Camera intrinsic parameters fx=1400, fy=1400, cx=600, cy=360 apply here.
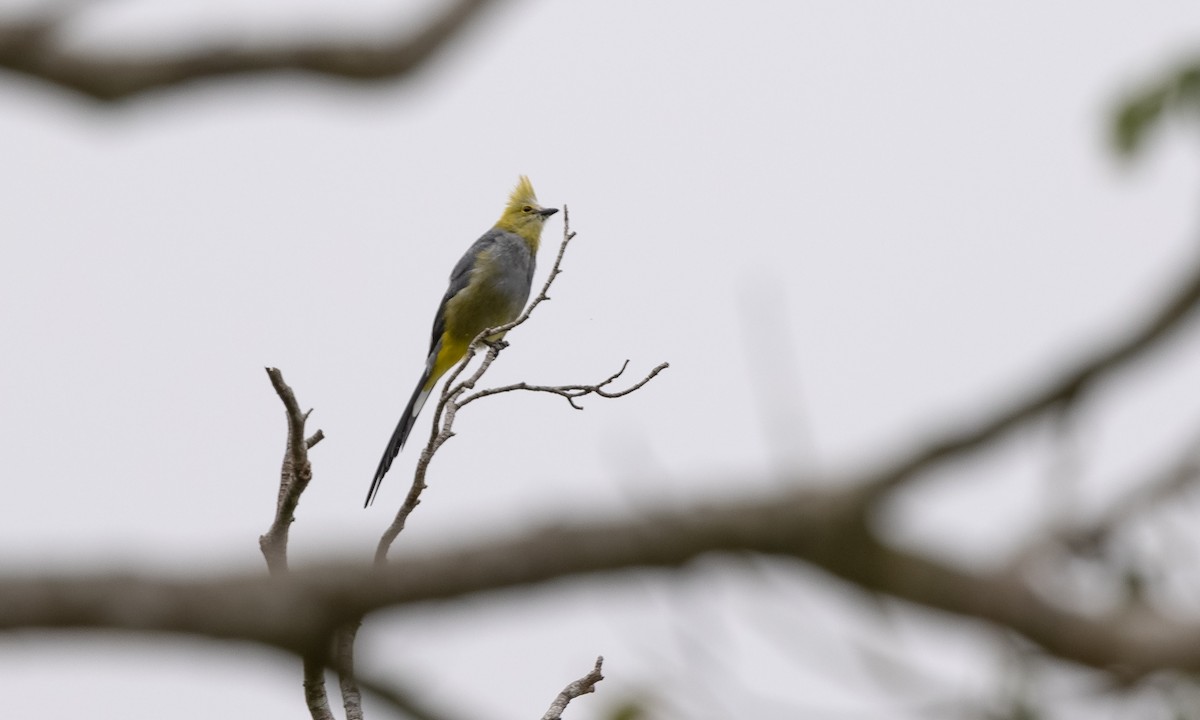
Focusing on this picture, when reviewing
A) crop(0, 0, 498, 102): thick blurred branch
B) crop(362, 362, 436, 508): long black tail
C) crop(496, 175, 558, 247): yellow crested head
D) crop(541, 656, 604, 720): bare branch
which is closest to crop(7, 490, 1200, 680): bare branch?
crop(0, 0, 498, 102): thick blurred branch

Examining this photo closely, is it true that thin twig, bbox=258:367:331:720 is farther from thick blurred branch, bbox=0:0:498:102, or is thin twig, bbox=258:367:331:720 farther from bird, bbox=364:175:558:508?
bird, bbox=364:175:558:508

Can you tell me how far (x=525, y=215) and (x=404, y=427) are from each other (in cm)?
272

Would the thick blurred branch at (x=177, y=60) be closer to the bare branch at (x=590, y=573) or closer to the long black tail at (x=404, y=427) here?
the bare branch at (x=590, y=573)

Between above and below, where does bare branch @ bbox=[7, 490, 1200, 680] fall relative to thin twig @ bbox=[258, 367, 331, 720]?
below

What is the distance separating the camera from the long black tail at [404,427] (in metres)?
8.42

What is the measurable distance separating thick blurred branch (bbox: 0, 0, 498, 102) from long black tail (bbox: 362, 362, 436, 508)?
20.2 feet

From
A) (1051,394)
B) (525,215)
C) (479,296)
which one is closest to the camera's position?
(1051,394)

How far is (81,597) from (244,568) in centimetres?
16

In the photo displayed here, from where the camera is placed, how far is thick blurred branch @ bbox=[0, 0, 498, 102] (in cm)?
205

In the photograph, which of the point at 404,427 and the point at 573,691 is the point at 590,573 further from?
the point at 404,427

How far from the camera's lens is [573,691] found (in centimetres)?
488

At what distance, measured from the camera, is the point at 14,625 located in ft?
4.48

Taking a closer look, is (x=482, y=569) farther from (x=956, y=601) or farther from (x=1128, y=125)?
(x=1128, y=125)

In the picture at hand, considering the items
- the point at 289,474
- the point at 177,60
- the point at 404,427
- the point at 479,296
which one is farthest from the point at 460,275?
the point at 177,60
